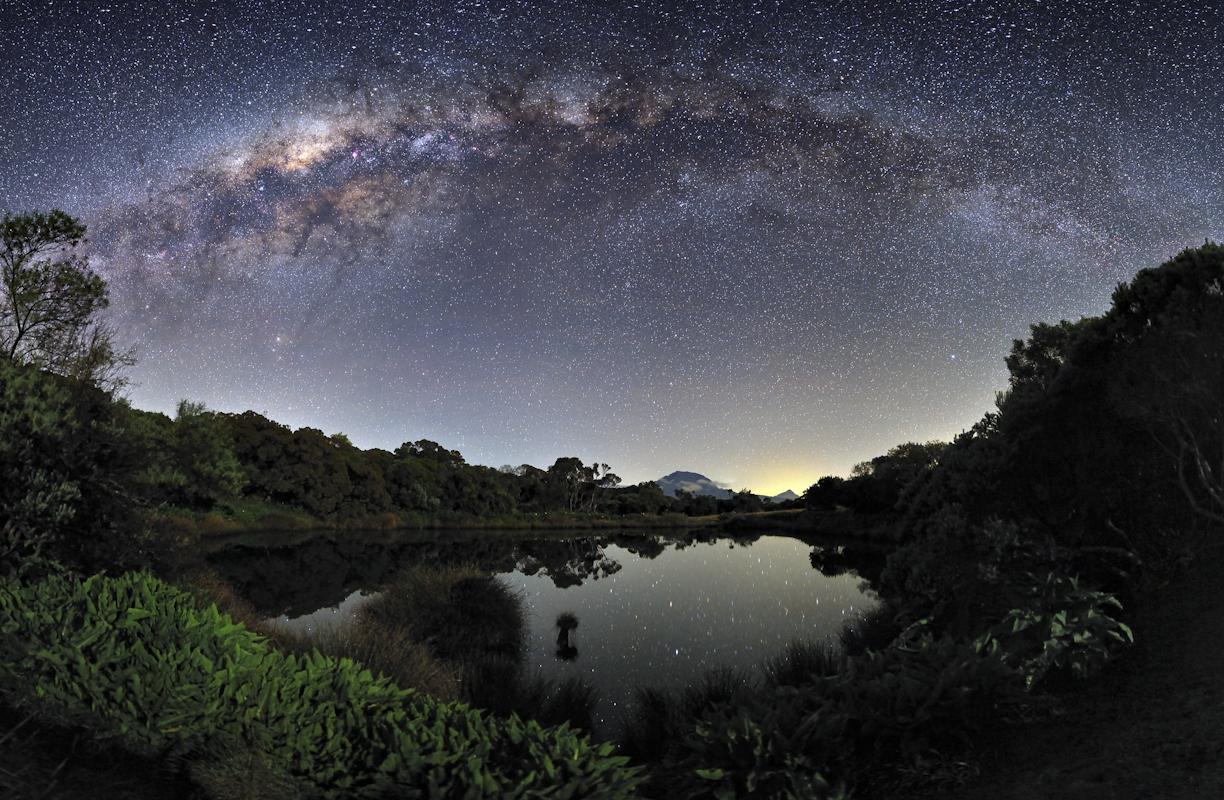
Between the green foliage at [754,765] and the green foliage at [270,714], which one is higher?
the green foliage at [270,714]

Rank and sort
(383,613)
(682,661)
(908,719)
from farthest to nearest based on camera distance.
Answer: (383,613) → (682,661) → (908,719)

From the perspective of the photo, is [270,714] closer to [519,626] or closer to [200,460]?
[519,626]

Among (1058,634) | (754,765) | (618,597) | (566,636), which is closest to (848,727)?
(754,765)

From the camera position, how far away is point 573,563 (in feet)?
138

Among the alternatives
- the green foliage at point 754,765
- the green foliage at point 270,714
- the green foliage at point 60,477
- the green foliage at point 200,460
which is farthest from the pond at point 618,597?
the green foliage at point 200,460

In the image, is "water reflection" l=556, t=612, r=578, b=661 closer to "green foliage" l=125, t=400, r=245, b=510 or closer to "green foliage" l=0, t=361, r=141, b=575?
"green foliage" l=0, t=361, r=141, b=575

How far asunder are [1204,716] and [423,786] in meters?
7.74

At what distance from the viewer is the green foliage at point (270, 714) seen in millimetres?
4754

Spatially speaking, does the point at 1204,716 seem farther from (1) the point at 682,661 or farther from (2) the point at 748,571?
(2) the point at 748,571

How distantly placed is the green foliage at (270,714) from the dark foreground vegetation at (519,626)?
3cm

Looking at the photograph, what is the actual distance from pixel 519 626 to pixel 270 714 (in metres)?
14.4

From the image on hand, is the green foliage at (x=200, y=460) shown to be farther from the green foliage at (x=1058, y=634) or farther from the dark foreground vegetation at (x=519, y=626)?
the green foliage at (x=1058, y=634)

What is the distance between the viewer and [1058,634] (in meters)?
8.74

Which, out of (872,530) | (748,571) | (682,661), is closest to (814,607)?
(682,661)
